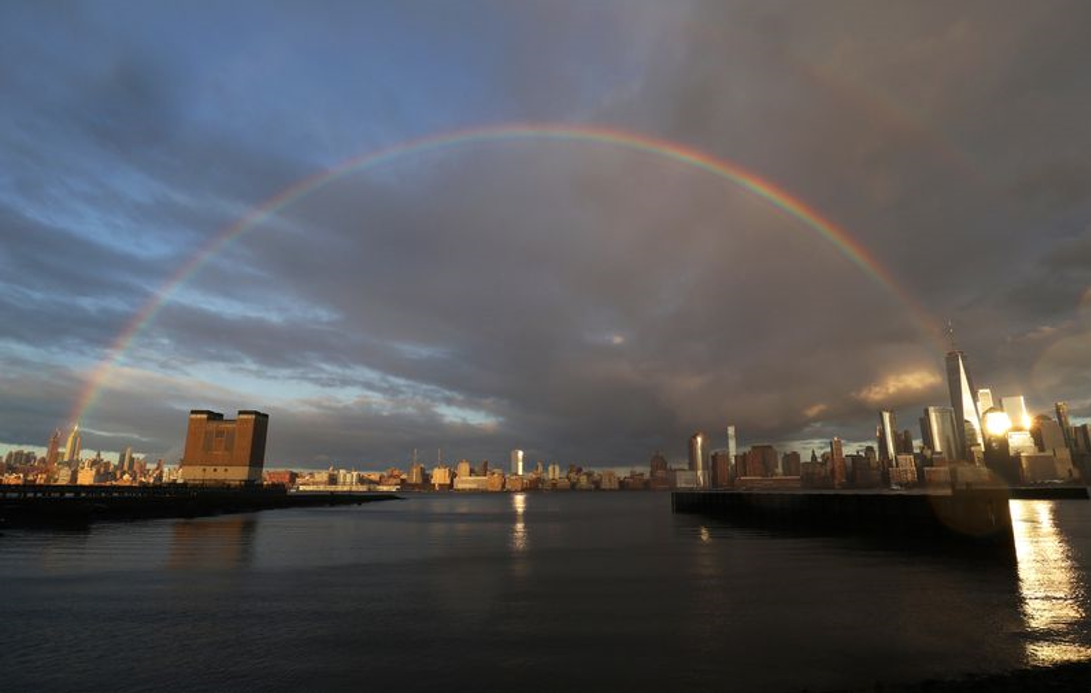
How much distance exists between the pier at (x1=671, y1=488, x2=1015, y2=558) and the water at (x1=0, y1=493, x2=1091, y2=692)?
4.79 m

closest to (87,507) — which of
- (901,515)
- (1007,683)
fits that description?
(1007,683)

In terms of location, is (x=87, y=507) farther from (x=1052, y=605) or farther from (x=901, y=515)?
(x=901, y=515)

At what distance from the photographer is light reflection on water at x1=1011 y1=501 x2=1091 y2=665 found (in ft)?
63.0

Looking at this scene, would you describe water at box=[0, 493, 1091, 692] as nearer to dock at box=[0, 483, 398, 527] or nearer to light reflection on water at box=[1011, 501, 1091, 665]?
light reflection on water at box=[1011, 501, 1091, 665]

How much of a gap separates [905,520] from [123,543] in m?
80.8

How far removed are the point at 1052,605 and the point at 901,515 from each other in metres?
43.4

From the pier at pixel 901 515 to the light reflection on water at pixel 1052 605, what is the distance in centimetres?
338

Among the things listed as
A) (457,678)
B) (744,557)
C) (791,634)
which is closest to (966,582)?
(744,557)

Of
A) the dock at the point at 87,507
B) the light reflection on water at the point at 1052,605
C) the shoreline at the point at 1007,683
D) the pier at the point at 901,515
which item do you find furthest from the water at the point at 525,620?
the dock at the point at 87,507

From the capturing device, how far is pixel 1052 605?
27.0 meters

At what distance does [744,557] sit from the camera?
46.8 metres

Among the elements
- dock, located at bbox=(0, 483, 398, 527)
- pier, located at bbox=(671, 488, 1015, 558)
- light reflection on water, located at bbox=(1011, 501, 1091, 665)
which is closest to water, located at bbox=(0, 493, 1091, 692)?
light reflection on water, located at bbox=(1011, 501, 1091, 665)

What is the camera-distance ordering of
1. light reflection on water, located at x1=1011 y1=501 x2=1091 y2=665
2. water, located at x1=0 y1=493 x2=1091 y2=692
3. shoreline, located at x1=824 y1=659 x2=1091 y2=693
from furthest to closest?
light reflection on water, located at x1=1011 y1=501 x2=1091 y2=665 < water, located at x1=0 y1=493 x2=1091 y2=692 < shoreline, located at x1=824 y1=659 x2=1091 y2=693

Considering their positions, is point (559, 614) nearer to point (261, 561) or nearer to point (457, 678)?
point (457, 678)
